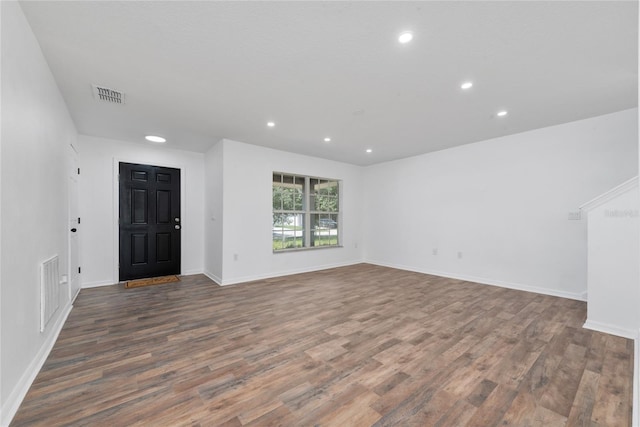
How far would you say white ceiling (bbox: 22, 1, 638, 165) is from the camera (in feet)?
5.60

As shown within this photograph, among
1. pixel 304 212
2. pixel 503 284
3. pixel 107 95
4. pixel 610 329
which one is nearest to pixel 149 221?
pixel 107 95

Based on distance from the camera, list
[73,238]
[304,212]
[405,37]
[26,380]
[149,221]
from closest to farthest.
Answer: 1. [26,380]
2. [405,37]
3. [73,238]
4. [149,221]
5. [304,212]

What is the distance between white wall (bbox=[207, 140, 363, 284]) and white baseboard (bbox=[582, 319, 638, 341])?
4.19 m

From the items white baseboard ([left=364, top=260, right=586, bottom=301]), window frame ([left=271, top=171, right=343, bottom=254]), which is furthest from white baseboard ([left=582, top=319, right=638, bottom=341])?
window frame ([left=271, top=171, right=343, bottom=254])

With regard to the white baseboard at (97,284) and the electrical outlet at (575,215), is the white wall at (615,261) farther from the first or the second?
the white baseboard at (97,284)

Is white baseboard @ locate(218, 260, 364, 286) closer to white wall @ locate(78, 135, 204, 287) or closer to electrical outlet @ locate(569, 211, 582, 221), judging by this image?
white wall @ locate(78, 135, 204, 287)

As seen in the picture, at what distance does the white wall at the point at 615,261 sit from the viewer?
→ 8.39 ft

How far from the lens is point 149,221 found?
15.6 ft

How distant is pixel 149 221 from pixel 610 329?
6513 millimetres

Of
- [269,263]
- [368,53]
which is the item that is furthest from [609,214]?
[269,263]

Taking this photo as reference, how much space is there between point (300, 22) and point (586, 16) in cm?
192

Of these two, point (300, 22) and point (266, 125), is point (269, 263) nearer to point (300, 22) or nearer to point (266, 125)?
point (266, 125)

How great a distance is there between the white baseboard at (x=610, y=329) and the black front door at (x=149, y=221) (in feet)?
19.8

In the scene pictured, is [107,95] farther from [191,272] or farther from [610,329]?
[610,329]
